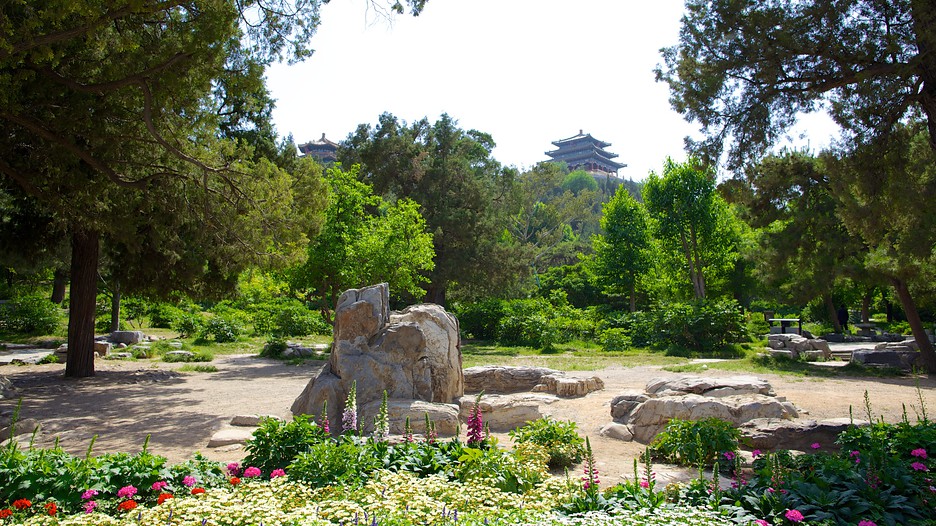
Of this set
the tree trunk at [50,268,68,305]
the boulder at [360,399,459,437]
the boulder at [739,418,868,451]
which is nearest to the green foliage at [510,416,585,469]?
the boulder at [360,399,459,437]

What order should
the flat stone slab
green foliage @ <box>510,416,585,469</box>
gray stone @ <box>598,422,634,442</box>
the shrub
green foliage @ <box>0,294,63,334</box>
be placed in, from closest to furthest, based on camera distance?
green foliage @ <box>510,416,585,469</box> → the flat stone slab → gray stone @ <box>598,422,634,442</box> → green foliage @ <box>0,294,63,334</box> → the shrub

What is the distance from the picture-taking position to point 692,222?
30.6 metres

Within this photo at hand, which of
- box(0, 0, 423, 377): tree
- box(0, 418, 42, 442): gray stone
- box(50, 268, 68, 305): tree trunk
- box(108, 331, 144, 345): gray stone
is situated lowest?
box(0, 418, 42, 442): gray stone

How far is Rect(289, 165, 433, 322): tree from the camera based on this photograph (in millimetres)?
18422

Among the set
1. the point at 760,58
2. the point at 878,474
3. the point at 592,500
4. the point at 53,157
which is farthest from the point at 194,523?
the point at 760,58

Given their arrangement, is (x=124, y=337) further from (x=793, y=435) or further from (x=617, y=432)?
(x=793, y=435)

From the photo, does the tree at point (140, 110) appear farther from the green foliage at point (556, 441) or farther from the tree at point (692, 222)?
the tree at point (692, 222)

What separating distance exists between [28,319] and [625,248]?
2663cm

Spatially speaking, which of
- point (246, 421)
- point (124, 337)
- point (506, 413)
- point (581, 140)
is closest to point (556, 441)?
point (506, 413)

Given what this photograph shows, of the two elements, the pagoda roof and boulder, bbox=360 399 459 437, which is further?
the pagoda roof

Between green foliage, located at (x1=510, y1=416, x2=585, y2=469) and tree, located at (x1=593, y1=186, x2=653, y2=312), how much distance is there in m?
26.8

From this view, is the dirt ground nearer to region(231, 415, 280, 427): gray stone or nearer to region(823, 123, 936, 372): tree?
region(231, 415, 280, 427): gray stone

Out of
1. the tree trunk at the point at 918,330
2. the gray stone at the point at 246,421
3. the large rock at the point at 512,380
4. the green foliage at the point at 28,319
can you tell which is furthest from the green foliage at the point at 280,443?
the green foliage at the point at 28,319

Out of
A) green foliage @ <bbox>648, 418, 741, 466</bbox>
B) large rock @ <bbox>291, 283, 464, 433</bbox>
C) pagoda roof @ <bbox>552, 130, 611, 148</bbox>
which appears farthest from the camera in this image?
pagoda roof @ <bbox>552, 130, 611, 148</bbox>
